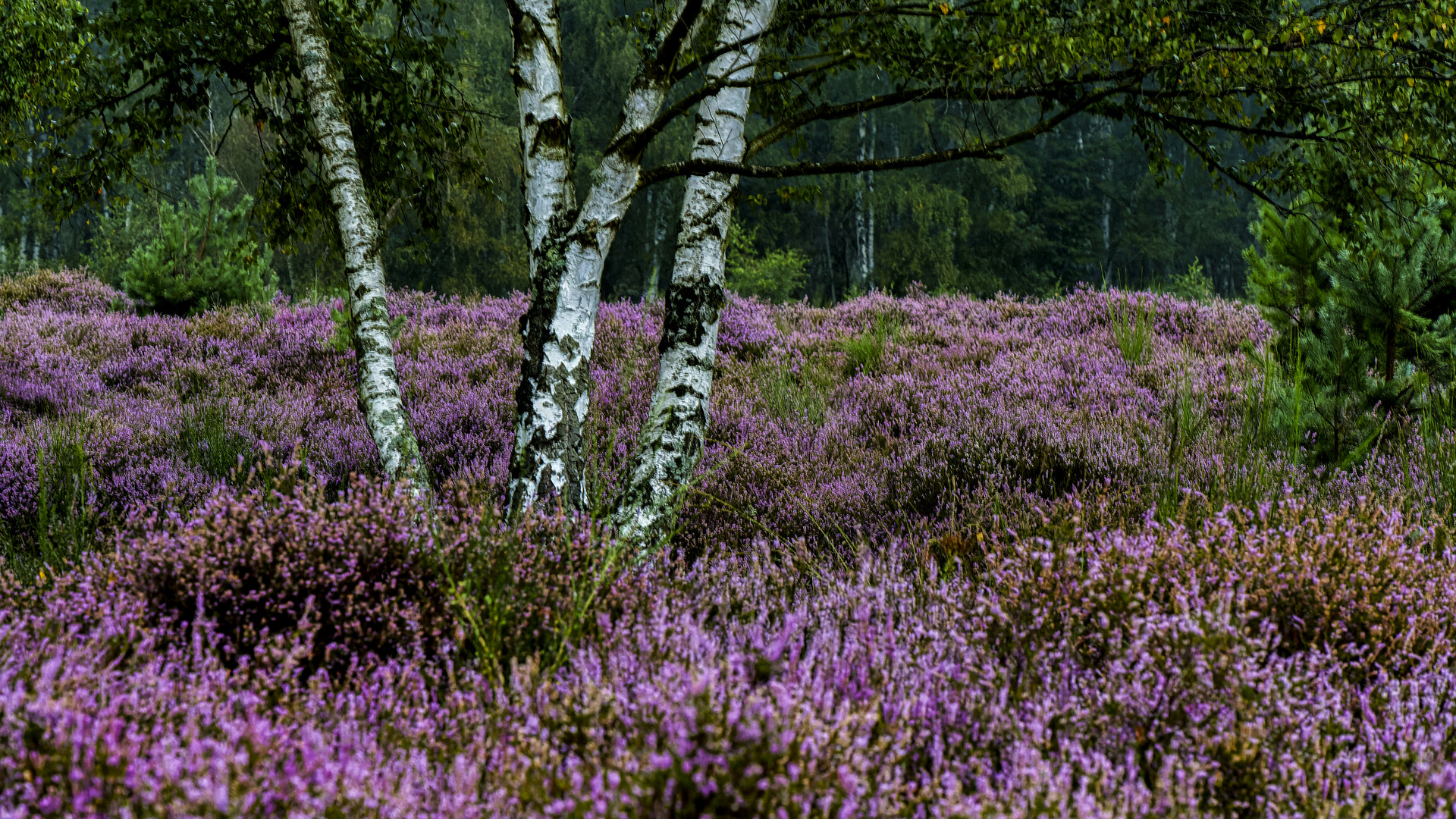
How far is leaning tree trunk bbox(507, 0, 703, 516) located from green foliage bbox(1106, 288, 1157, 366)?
16.7 feet

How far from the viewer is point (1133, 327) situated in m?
7.78

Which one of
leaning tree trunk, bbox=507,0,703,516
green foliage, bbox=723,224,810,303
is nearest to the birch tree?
leaning tree trunk, bbox=507,0,703,516

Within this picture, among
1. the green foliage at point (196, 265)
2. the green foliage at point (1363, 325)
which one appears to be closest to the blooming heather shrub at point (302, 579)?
the green foliage at point (1363, 325)

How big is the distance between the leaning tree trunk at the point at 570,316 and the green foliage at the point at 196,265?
7621 mm

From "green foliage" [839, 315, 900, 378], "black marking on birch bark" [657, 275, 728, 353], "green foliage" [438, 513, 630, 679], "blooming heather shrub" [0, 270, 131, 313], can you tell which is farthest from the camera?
"blooming heather shrub" [0, 270, 131, 313]

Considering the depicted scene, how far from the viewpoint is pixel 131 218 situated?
24.2m

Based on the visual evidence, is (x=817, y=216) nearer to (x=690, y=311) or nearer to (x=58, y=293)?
(x=58, y=293)

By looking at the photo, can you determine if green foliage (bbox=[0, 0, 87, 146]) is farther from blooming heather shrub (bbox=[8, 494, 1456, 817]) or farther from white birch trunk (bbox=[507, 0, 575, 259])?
blooming heather shrub (bbox=[8, 494, 1456, 817])

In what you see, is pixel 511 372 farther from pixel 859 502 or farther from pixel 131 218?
pixel 131 218

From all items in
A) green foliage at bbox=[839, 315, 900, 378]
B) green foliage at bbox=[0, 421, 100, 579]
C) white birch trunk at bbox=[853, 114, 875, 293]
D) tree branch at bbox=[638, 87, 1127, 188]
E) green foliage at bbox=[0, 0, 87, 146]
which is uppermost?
white birch trunk at bbox=[853, 114, 875, 293]

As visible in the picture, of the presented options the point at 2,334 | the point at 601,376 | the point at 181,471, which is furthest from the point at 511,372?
the point at 2,334

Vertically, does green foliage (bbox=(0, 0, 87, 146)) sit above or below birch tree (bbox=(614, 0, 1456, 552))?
above

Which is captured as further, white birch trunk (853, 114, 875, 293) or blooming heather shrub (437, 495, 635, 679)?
white birch trunk (853, 114, 875, 293)

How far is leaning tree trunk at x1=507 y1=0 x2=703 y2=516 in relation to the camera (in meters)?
3.44
